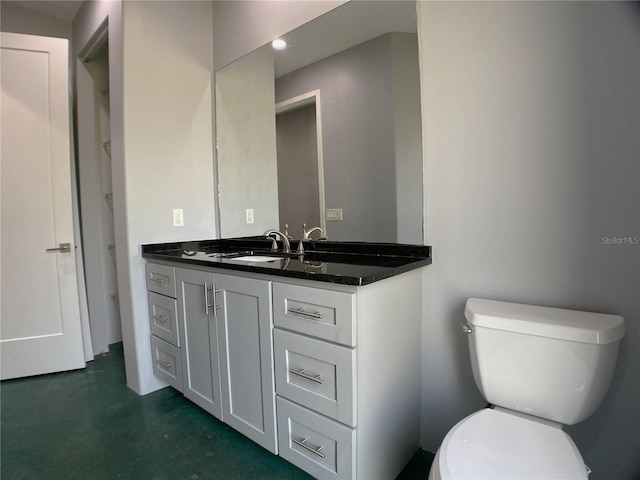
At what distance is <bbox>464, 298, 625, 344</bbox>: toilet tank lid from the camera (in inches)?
36.9

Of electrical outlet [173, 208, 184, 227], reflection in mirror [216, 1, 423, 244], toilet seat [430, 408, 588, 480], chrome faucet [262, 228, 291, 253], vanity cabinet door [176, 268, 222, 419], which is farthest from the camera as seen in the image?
electrical outlet [173, 208, 184, 227]

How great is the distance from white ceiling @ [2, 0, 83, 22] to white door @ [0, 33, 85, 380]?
39cm

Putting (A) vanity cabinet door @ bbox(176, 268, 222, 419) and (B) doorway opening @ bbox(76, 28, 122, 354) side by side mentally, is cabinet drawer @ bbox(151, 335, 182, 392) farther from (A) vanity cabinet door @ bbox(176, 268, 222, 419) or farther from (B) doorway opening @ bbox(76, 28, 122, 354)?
(B) doorway opening @ bbox(76, 28, 122, 354)

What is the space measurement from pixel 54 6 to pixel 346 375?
3.27 metres

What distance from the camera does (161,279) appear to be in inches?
74.4

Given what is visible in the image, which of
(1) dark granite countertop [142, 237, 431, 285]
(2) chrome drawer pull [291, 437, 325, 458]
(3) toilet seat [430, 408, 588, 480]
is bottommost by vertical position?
(2) chrome drawer pull [291, 437, 325, 458]

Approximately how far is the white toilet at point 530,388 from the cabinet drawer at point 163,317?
1.49 meters

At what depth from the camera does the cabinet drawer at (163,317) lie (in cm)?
183

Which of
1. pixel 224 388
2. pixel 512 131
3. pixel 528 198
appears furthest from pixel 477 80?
pixel 224 388

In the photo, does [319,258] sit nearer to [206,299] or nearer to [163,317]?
[206,299]

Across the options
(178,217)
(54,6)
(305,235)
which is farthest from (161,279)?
(54,6)

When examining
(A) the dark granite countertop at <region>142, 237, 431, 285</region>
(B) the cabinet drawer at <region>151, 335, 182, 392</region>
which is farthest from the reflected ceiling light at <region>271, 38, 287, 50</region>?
(B) the cabinet drawer at <region>151, 335, 182, 392</region>

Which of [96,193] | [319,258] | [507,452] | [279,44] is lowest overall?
[507,452]

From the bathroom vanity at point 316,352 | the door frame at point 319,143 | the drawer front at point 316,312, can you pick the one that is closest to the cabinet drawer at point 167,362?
the bathroom vanity at point 316,352
